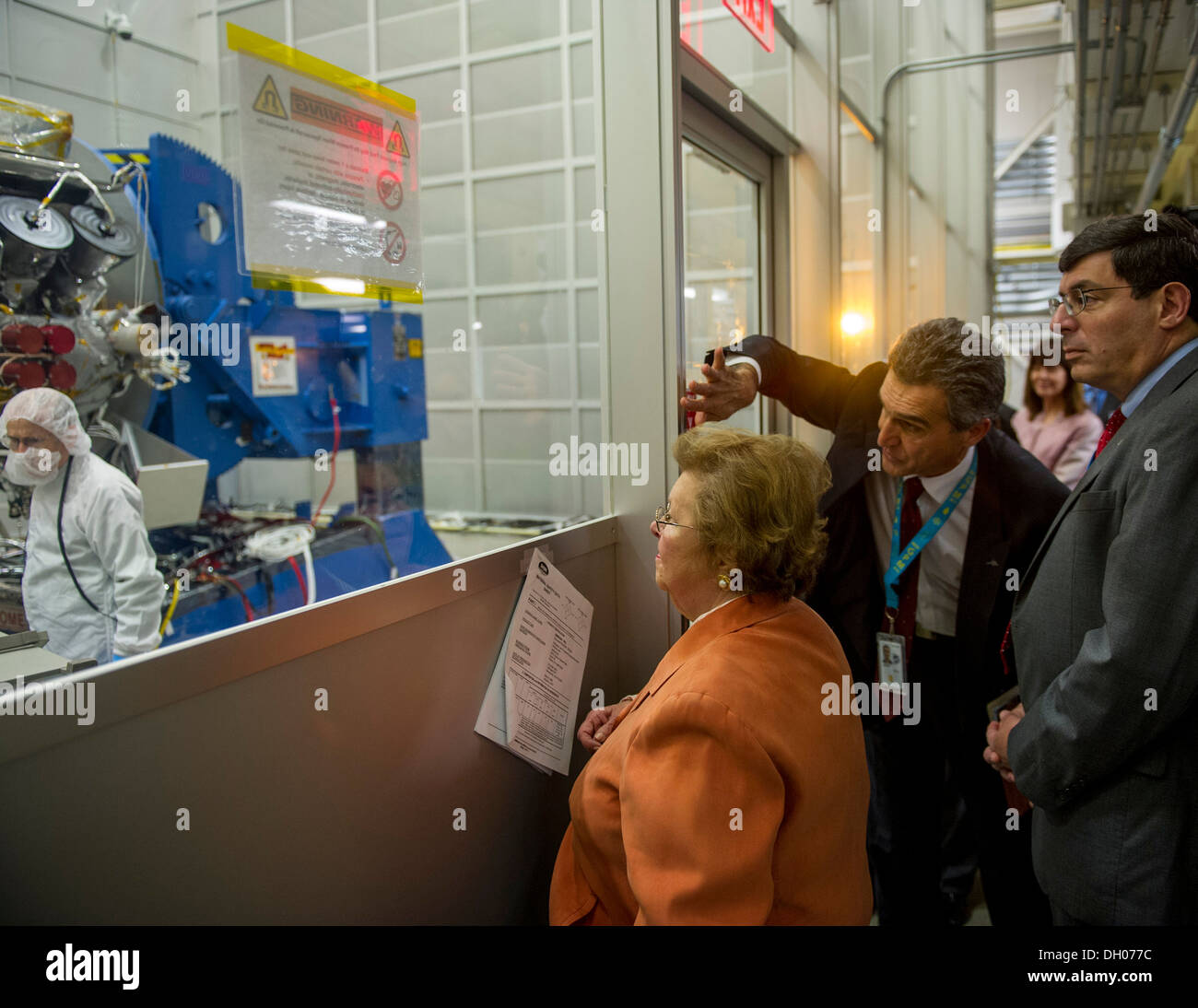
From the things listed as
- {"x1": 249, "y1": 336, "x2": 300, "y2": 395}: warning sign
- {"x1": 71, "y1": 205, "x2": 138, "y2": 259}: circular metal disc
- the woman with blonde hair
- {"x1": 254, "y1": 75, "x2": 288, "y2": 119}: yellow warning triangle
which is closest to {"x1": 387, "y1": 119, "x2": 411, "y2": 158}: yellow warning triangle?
{"x1": 254, "y1": 75, "x2": 288, "y2": 119}: yellow warning triangle

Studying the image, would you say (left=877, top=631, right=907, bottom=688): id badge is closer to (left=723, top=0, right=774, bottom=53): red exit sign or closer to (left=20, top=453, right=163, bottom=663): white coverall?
(left=723, top=0, right=774, bottom=53): red exit sign

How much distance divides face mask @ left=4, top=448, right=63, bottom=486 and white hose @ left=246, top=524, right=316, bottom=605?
0.87 meters

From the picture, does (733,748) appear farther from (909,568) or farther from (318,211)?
(318,211)

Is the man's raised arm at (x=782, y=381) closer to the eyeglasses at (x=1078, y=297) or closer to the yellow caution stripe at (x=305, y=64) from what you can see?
the eyeglasses at (x=1078, y=297)

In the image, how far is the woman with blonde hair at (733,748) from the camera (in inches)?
46.4

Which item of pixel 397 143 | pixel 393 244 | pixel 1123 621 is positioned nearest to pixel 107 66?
pixel 397 143

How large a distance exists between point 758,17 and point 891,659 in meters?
2.12

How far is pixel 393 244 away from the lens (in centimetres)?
181

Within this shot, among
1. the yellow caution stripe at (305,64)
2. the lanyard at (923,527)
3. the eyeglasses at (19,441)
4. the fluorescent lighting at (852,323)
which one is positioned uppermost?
the yellow caution stripe at (305,64)

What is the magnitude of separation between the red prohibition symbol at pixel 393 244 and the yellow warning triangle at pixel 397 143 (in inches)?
6.2

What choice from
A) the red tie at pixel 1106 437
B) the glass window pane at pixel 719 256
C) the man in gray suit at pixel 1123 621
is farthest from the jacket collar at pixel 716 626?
the glass window pane at pixel 719 256

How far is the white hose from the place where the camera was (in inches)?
131

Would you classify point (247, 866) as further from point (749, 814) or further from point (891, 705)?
point (891, 705)
